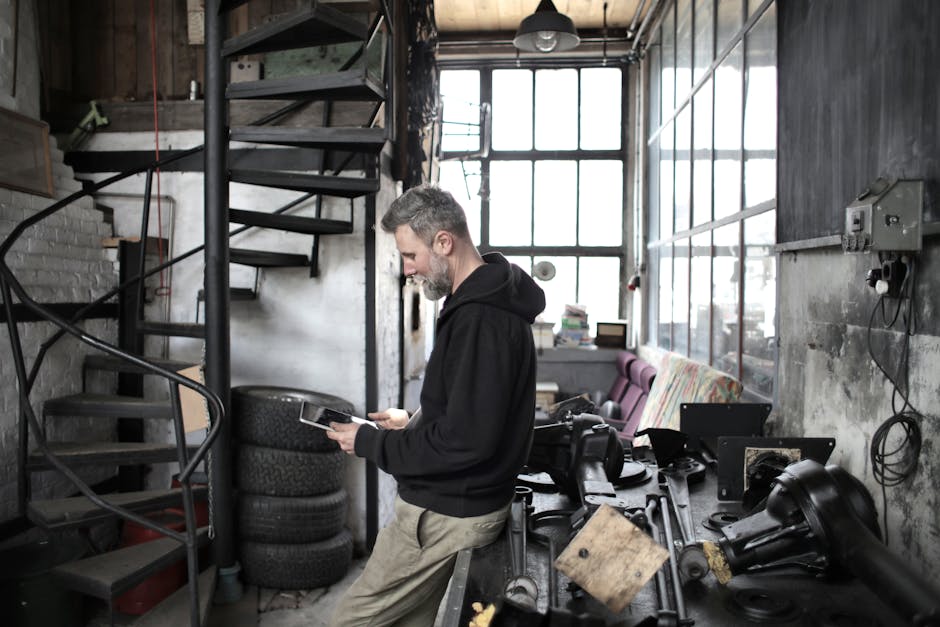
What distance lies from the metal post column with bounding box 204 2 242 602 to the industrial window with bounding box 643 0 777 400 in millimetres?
2940

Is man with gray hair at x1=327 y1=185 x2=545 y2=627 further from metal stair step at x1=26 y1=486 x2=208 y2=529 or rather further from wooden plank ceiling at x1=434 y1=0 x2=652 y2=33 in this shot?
wooden plank ceiling at x1=434 y1=0 x2=652 y2=33

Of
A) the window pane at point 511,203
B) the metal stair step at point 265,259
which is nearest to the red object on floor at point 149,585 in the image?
the metal stair step at point 265,259

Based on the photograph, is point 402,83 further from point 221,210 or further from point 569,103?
point 569,103

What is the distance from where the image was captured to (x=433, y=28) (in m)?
6.13

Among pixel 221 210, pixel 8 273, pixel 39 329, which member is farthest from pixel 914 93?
pixel 39 329

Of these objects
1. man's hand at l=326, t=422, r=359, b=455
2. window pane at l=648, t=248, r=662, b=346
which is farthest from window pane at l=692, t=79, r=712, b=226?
man's hand at l=326, t=422, r=359, b=455

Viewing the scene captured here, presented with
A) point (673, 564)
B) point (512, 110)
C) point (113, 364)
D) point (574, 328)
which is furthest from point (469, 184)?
point (673, 564)

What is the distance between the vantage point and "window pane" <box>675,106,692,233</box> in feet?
21.5

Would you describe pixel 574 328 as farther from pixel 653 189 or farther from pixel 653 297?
pixel 653 189

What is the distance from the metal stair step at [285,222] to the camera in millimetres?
3844

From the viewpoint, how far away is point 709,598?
65.5 inches

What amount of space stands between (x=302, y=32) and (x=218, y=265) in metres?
1.21

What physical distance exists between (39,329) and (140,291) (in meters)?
0.55

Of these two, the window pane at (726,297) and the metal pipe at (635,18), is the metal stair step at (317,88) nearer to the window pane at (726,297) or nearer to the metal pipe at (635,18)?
the window pane at (726,297)
